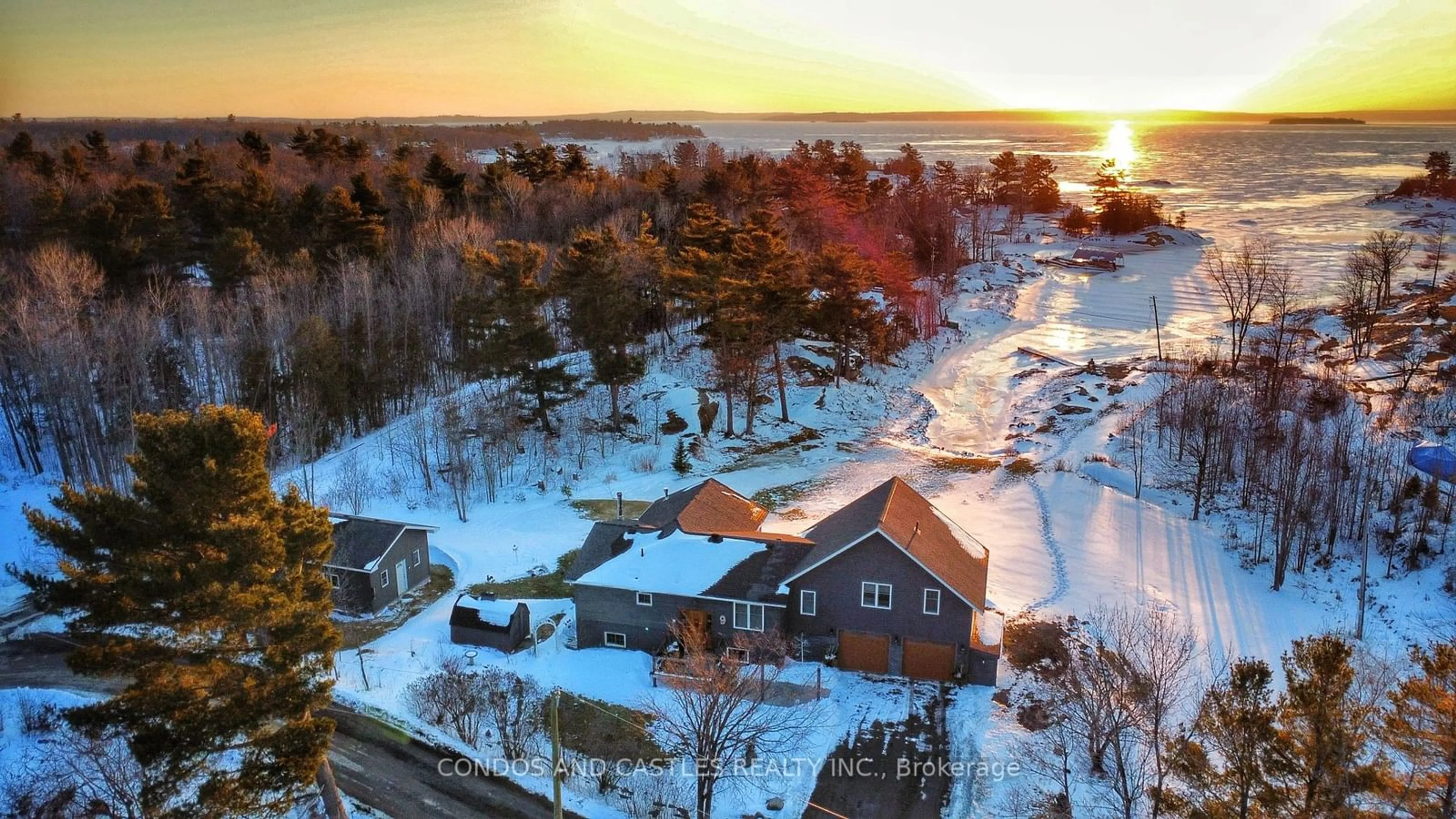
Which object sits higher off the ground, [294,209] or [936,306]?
[294,209]

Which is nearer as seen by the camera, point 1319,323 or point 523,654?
point 523,654

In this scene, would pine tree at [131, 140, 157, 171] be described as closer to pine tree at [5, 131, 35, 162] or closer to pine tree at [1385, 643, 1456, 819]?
pine tree at [5, 131, 35, 162]

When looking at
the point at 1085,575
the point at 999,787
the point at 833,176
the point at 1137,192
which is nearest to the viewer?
the point at 999,787

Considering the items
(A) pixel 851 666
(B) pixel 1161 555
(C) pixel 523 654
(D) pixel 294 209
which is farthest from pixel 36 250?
(B) pixel 1161 555

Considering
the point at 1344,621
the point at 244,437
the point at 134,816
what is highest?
the point at 244,437

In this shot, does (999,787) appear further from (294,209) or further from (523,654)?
(294,209)

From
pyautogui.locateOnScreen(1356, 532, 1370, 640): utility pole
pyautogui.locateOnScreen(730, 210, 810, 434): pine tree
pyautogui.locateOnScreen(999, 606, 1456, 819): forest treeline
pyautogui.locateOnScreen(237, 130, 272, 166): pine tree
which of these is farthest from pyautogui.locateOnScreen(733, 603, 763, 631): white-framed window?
pyautogui.locateOnScreen(237, 130, 272, 166): pine tree
